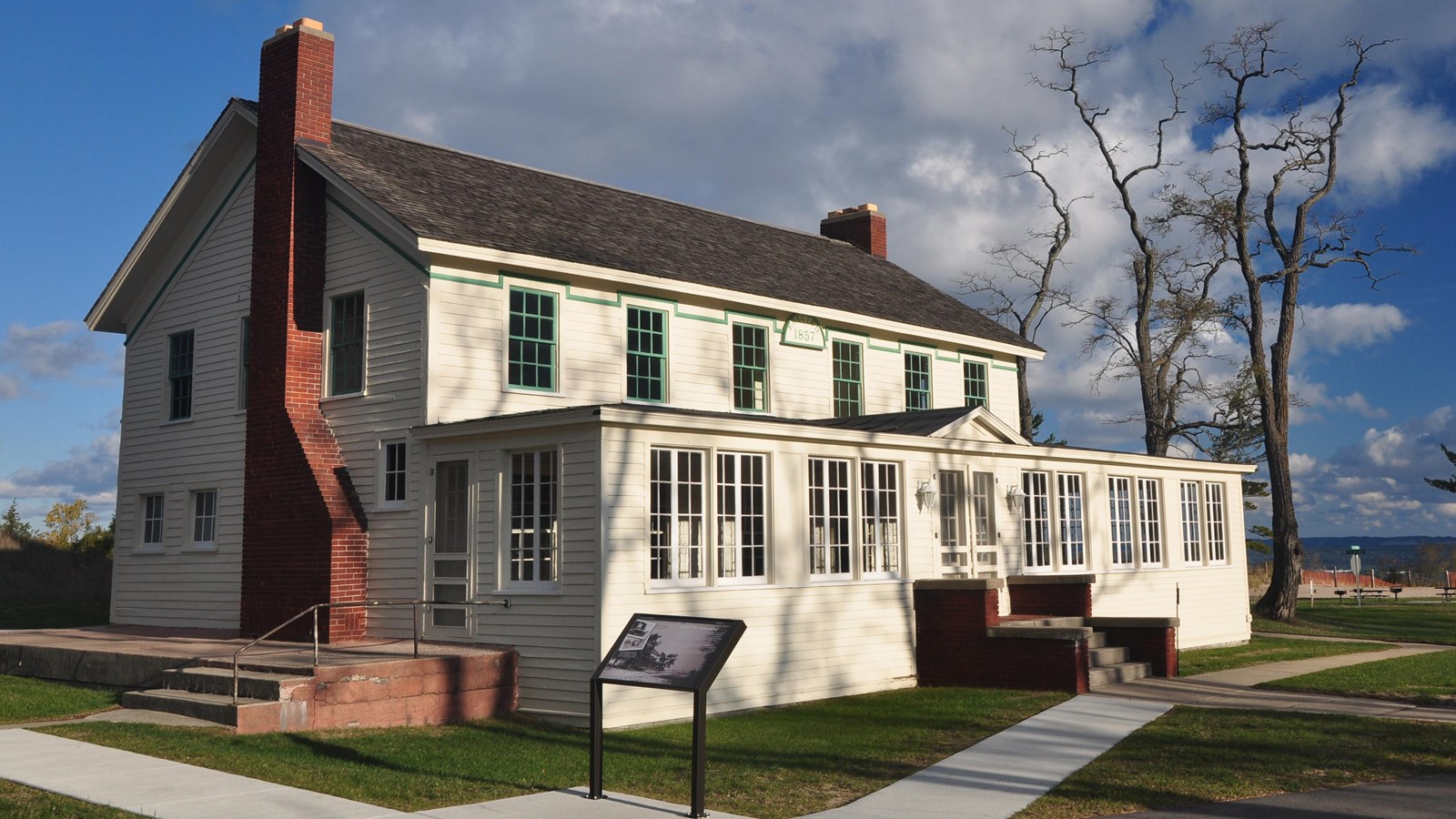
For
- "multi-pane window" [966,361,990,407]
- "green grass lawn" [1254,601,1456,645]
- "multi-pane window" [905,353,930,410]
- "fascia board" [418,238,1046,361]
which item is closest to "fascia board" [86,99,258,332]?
"fascia board" [418,238,1046,361]

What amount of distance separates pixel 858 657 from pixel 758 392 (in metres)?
5.41

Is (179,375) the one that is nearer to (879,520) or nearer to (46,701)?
(46,701)

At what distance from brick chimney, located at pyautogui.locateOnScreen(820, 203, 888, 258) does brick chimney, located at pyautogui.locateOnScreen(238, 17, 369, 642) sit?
13911mm

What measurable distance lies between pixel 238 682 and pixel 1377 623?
25.3 meters

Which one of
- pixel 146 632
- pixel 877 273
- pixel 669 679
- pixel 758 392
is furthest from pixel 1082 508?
pixel 146 632

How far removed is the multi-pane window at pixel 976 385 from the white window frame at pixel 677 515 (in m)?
10.7

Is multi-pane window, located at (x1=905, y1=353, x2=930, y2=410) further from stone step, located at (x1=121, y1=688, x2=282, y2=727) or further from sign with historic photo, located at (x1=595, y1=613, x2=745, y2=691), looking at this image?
sign with historic photo, located at (x1=595, y1=613, x2=745, y2=691)

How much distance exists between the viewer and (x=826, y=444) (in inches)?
631

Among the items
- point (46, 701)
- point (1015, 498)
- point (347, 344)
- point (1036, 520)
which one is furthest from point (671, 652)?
point (1036, 520)

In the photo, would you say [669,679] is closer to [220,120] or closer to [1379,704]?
[1379,704]

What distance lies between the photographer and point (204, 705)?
1227cm

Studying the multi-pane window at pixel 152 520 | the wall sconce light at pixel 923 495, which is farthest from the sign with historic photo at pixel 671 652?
the multi-pane window at pixel 152 520

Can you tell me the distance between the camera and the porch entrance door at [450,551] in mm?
14992

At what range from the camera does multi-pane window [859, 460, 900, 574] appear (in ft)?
54.7
